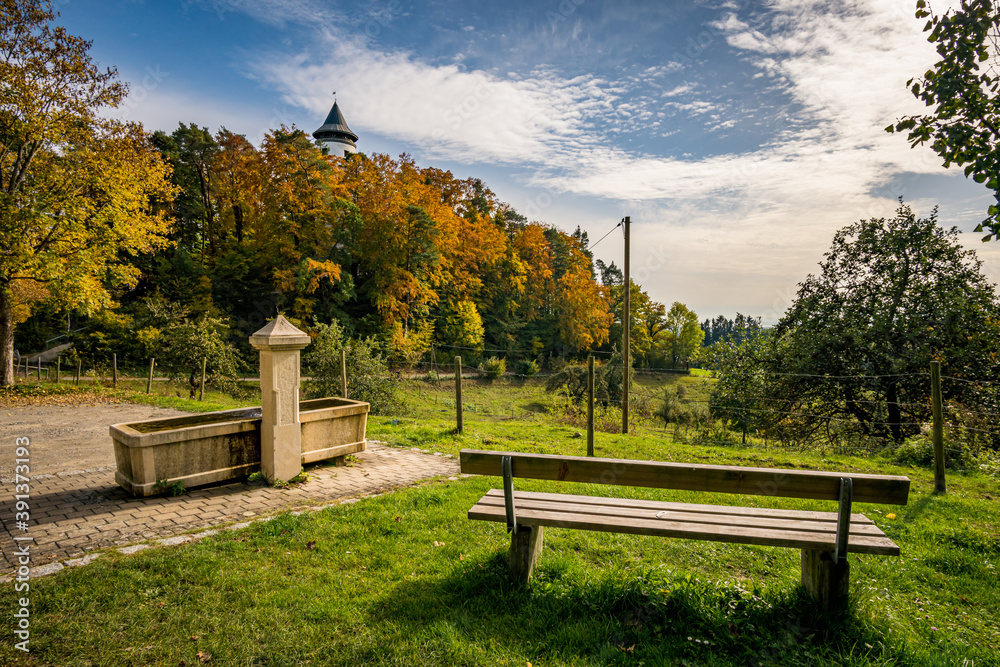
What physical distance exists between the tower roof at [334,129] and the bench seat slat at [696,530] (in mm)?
51390

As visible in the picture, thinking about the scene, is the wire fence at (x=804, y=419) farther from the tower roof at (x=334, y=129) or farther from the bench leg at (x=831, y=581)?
the tower roof at (x=334, y=129)

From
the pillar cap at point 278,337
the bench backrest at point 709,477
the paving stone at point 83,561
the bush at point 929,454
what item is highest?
the pillar cap at point 278,337

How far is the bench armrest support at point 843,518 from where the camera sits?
2.58 metres

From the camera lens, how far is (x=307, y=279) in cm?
2261

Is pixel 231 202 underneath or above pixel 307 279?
above

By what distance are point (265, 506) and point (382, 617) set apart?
2668 millimetres

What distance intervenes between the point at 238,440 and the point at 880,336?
13152mm

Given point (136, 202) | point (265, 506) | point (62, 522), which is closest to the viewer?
point (62, 522)

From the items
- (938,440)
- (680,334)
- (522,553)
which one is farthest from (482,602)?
(680,334)

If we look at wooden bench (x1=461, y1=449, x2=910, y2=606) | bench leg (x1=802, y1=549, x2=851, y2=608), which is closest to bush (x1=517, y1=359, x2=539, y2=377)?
wooden bench (x1=461, y1=449, x2=910, y2=606)

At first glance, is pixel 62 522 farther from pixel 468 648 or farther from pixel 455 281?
pixel 455 281

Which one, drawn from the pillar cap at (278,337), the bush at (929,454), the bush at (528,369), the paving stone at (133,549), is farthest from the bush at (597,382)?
the paving stone at (133,549)

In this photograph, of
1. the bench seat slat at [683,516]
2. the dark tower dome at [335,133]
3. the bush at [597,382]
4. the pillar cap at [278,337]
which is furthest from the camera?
the dark tower dome at [335,133]

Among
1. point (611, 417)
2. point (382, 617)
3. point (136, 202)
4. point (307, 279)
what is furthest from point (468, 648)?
point (307, 279)
